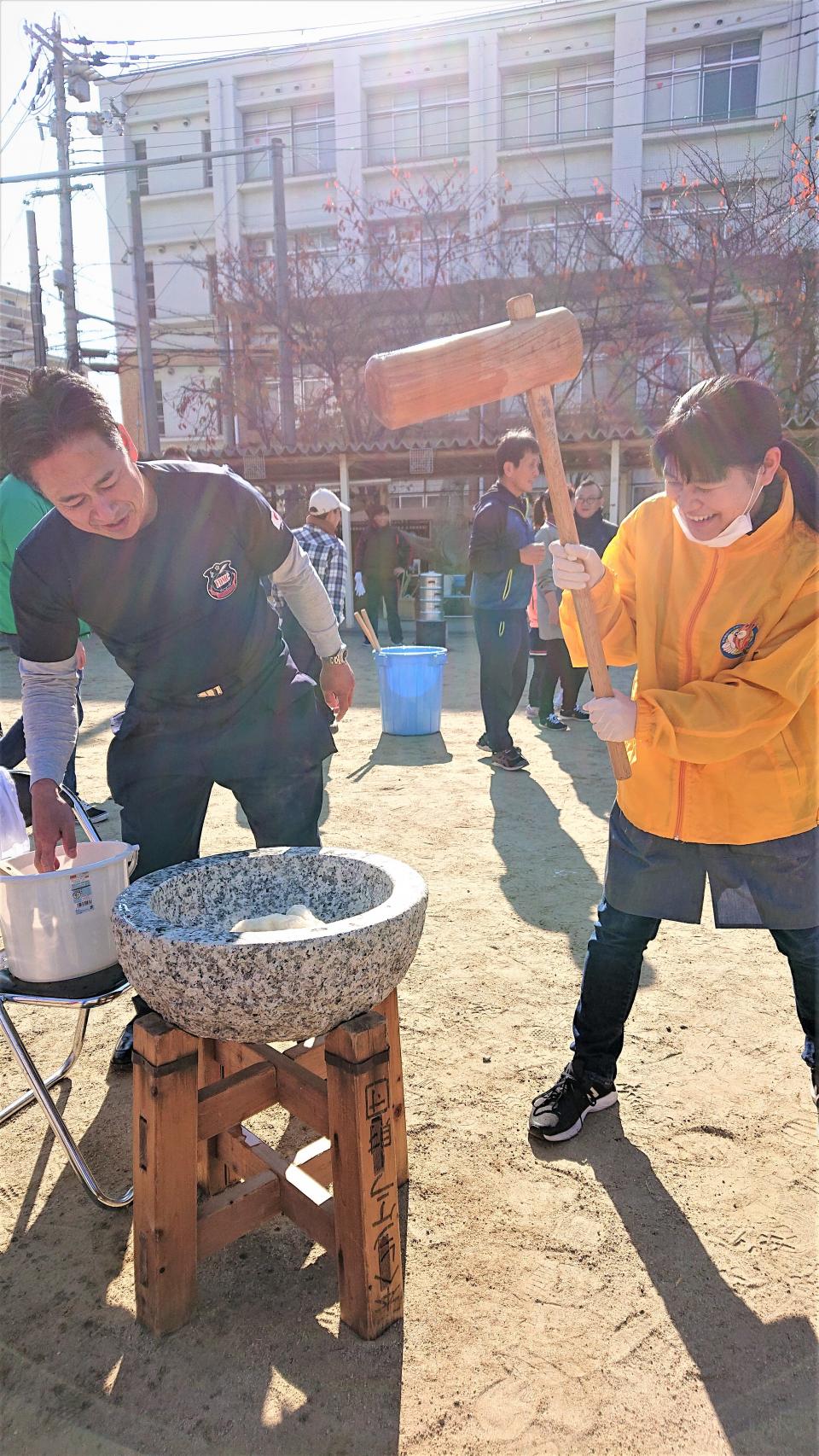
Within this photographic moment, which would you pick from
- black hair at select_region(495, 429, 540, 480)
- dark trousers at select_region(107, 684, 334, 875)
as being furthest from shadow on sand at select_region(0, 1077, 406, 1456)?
black hair at select_region(495, 429, 540, 480)

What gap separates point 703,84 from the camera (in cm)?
2342

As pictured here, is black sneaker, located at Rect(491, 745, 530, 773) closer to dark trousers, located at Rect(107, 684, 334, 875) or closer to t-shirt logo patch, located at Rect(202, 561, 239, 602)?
dark trousers, located at Rect(107, 684, 334, 875)

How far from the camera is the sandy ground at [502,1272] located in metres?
1.43

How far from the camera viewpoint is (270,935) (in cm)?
143

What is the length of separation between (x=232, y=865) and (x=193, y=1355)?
0.87 m

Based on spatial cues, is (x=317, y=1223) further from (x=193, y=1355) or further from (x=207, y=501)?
(x=207, y=501)

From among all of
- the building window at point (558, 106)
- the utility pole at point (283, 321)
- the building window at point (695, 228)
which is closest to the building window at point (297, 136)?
the building window at point (558, 106)

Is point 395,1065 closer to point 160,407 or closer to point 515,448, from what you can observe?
point 515,448

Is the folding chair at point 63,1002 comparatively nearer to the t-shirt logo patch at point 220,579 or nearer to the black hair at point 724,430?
the t-shirt logo patch at point 220,579

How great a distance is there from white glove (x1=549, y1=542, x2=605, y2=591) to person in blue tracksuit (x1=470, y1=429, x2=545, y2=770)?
322 centimetres

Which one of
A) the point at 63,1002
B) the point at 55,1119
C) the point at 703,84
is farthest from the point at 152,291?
the point at 55,1119

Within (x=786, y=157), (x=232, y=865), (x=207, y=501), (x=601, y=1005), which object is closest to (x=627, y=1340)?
(x=601, y=1005)

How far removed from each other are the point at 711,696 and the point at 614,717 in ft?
0.61

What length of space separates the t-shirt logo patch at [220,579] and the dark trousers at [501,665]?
3160 millimetres
